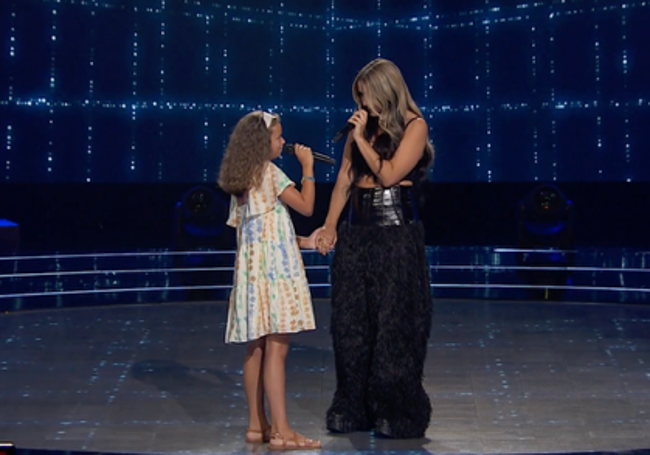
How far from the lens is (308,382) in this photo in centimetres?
487

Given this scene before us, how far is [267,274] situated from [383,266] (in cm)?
44

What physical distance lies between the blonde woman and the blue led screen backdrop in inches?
336

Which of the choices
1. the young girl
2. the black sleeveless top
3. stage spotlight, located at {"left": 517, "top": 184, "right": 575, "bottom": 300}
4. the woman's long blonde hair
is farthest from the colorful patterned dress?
stage spotlight, located at {"left": 517, "top": 184, "right": 575, "bottom": 300}

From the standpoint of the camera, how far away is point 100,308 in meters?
7.41

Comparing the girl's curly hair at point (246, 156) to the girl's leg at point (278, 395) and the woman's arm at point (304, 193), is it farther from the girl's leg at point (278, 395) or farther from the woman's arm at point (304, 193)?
the girl's leg at point (278, 395)

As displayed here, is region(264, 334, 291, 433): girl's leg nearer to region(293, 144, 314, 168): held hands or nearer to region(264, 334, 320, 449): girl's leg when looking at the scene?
region(264, 334, 320, 449): girl's leg

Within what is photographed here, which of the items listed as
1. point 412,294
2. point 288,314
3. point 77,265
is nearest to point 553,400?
point 412,294

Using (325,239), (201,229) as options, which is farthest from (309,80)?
(325,239)

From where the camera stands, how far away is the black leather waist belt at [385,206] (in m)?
3.75

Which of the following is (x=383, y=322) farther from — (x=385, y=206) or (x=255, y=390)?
(x=255, y=390)

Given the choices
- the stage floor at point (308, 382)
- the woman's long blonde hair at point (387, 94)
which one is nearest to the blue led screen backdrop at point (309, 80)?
the stage floor at point (308, 382)

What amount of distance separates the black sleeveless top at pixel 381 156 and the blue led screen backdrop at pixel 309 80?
8487 millimetres

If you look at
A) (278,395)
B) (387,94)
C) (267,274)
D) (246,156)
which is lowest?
(278,395)

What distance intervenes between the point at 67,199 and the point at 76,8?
228 cm
